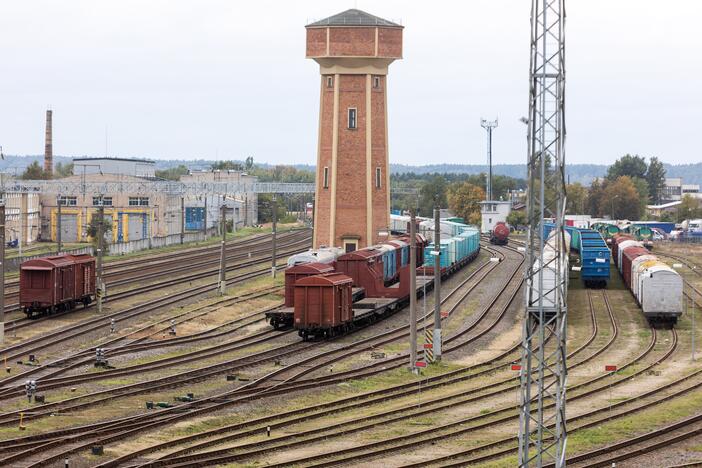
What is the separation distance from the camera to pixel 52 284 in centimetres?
5828

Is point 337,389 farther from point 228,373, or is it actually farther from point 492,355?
point 492,355

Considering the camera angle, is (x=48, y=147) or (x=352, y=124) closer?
(x=352, y=124)

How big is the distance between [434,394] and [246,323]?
2056 centimetres

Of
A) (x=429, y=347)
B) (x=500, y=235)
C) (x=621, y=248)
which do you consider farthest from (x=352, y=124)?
(x=500, y=235)

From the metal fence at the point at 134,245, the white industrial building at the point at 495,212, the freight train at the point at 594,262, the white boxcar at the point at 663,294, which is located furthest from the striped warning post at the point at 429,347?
the white industrial building at the point at 495,212

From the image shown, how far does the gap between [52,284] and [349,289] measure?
1437 centimetres

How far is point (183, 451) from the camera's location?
30969mm

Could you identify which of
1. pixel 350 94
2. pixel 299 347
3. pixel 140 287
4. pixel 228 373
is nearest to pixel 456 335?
pixel 299 347

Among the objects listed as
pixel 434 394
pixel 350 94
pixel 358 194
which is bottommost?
pixel 434 394

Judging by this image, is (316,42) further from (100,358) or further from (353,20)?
(100,358)

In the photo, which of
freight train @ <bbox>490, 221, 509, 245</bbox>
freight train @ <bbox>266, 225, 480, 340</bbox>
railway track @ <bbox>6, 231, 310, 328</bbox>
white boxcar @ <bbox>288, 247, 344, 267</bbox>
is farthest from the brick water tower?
freight train @ <bbox>490, 221, 509, 245</bbox>

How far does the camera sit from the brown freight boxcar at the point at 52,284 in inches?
2274

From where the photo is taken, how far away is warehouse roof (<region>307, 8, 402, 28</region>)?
8269 cm

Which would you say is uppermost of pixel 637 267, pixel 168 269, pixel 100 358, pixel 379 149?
pixel 379 149
